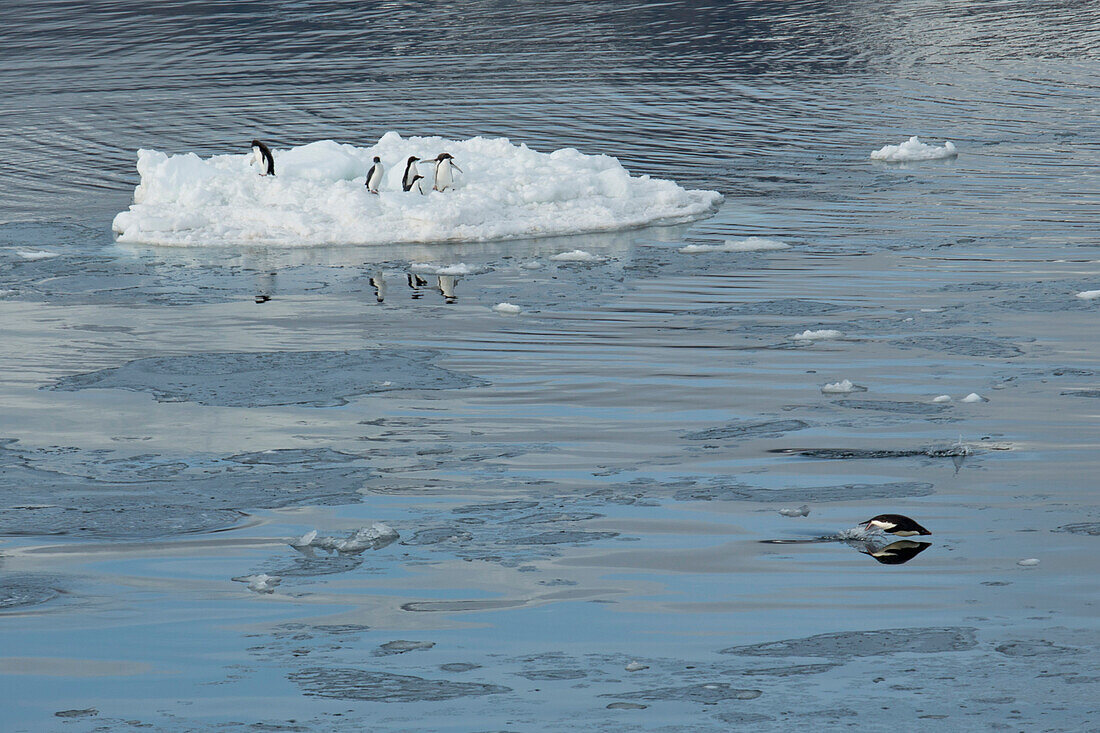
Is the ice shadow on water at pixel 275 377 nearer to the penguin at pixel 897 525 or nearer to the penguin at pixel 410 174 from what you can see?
the penguin at pixel 897 525

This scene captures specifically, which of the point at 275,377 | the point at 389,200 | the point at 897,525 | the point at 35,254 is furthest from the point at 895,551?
the point at 35,254

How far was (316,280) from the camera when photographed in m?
13.8

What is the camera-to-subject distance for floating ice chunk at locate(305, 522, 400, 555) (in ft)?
23.9

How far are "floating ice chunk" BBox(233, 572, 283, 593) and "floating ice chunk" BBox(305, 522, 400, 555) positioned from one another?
16.3 inches

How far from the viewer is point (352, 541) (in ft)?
24.0

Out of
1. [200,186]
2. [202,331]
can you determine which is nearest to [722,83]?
[200,186]

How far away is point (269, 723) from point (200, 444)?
12.1ft

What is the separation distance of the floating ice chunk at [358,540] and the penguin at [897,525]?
2.35 meters

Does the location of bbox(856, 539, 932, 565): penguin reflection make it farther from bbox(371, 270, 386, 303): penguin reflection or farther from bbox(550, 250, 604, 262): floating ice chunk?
bbox(550, 250, 604, 262): floating ice chunk

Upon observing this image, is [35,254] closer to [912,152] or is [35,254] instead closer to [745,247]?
[745,247]

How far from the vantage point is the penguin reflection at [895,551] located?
277 inches

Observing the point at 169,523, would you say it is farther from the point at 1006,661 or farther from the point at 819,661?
the point at 1006,661

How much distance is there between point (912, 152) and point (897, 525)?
13418 mm

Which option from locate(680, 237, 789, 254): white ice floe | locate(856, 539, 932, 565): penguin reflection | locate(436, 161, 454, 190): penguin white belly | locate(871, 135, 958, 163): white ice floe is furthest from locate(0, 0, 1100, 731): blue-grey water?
locate(436, 161, 454, 190): penguin white belly
